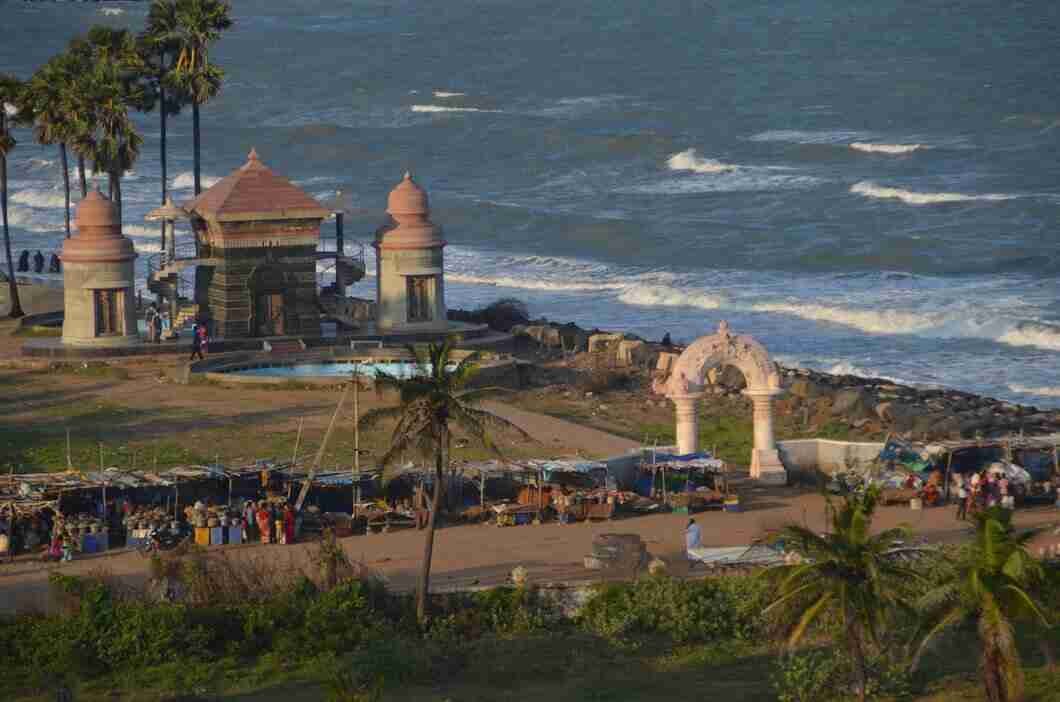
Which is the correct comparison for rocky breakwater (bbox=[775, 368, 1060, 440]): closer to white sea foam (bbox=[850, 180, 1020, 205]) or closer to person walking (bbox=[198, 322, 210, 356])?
person walking (bbox=[198, 322, 210, 356])

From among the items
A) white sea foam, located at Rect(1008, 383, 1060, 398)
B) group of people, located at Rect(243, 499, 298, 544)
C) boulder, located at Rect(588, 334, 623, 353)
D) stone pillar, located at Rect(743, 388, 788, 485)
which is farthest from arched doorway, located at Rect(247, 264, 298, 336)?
group of people, located at Rect(243, 499, 298, 544)

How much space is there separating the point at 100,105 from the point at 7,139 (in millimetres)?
2656

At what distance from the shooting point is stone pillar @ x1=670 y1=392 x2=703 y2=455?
38.7 metres

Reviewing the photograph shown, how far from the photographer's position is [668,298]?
69.1m

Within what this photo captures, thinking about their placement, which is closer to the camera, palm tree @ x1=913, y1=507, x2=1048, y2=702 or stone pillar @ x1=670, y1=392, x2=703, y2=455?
palm tree @ x1=913, y1=507, x2=1048, y2=702

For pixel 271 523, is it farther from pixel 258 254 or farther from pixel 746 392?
pixel 258 254

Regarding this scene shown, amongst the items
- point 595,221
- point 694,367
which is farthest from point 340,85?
point 694,367

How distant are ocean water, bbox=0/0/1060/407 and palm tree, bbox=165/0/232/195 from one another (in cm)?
505

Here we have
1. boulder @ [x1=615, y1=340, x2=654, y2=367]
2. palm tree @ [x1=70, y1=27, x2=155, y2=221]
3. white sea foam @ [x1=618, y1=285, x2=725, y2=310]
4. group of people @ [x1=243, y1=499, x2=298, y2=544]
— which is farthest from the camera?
white sea foam @ [x1=618, y1=285, x2=725, y2=310]

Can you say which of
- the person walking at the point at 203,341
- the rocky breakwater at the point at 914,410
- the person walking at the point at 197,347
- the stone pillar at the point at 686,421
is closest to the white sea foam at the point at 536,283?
the person walking at the point at 203,341

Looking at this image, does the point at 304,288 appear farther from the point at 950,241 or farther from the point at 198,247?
the point at 950,241

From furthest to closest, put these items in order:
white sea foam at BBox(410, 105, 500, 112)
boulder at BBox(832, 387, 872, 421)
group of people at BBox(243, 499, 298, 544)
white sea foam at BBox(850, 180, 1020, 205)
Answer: white sea foam at BBox(410, 105, 500, 112), white sea foam at BBox(850, 180, 1020, 205), boulder at BBox(832, 387, 872, 421), group of people at BBox(243, 499, 298, 544)

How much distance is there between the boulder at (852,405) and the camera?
4506 cm

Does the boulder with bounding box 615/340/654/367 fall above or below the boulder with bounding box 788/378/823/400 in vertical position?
above
